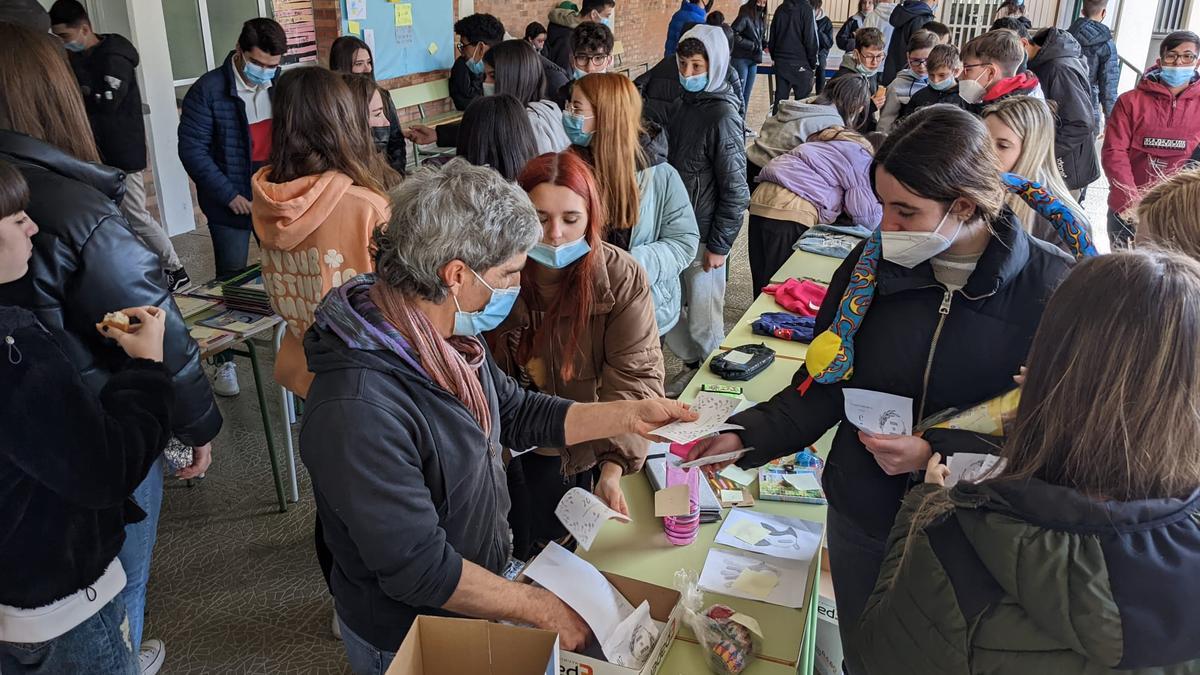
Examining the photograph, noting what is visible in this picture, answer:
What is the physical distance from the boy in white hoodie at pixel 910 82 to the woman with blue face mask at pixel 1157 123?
1.28 meters

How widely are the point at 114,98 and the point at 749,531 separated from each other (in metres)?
4.40

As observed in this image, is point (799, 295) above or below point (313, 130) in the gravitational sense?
below

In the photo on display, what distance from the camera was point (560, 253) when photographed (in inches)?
85.2

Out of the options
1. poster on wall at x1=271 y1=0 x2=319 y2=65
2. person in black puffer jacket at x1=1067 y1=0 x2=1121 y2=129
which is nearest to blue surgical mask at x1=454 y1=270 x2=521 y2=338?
poster on wall at x1=271 y1=0 x2=319 y2=65

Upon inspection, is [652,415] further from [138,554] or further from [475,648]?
[138,554]

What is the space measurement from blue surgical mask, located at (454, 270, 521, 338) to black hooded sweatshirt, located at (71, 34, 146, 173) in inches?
156

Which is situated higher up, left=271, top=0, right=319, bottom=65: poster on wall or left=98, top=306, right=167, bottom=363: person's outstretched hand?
left=271, top=0, right=319, bottom=65: poster on wall

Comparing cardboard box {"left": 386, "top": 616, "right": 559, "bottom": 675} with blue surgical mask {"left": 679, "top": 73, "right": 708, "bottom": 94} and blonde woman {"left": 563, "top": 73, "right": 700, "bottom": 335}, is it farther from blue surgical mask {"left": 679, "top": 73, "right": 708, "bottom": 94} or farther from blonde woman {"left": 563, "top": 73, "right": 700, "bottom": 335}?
blue surgical mask {"left": 679, "top": 73, "right": 708, "bottom": 94}

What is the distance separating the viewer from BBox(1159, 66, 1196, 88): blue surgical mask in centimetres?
482

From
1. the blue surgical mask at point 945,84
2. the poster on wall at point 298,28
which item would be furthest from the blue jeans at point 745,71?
the blue surgical mask at point 945,84

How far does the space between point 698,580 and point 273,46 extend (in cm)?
354

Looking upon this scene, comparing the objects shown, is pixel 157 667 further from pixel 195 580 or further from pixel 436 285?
pixel 436 285

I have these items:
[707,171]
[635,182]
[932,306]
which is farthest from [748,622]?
[707,171]

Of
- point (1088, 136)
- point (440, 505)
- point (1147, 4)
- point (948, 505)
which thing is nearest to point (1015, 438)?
point (948, 505)
